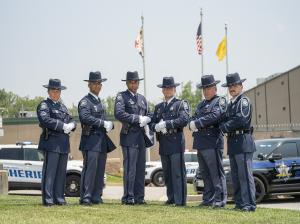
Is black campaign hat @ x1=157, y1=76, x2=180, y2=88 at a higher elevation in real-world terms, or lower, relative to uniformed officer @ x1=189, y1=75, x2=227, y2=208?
higher

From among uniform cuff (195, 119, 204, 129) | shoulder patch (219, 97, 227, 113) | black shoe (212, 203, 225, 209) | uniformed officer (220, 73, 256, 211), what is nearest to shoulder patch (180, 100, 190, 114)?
uniform cuff (195, 119, 204, 129)

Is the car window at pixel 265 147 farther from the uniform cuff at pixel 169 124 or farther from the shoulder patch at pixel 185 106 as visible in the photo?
the uniform cuff at pixel 169 124

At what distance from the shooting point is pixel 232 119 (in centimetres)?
973

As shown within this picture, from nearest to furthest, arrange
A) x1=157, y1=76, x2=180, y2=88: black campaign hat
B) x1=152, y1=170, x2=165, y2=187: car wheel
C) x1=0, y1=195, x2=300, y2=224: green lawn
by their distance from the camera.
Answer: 1. x1=0, y1=195, x2=300, y2=224: green lawn
2. x1=157, y1=76, x2=180, y2=88: black campaign hat
3. x1=152, y1=170, x2=165, y2=187: car wheel

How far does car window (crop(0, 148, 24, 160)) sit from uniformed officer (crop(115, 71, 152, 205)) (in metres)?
10.2

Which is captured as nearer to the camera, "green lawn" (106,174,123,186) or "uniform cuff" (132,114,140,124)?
"uniform cuff" (132,114,140,124)

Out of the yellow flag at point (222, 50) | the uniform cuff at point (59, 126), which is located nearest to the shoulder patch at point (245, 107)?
the uniform cuff at point (59, 126)

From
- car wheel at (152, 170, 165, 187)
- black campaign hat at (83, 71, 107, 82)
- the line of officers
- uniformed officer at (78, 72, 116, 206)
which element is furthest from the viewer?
car wheel at (152, 170, 165, 187)

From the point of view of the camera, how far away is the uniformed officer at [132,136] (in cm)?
1027

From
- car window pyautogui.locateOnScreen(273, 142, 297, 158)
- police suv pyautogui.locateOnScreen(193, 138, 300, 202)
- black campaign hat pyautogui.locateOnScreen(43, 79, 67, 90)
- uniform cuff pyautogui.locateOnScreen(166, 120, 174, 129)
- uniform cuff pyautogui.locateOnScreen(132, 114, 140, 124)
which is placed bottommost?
police suv pyautogui.locateOnScreen(193, 138, 300, 202)

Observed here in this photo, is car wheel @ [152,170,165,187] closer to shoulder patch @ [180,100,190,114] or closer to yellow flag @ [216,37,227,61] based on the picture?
yellow flag @ [216,37,227,61]

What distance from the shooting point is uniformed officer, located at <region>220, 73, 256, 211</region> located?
31.8 feet

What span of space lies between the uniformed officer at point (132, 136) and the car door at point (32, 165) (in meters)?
9.45

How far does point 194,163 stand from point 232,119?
54.1ft
